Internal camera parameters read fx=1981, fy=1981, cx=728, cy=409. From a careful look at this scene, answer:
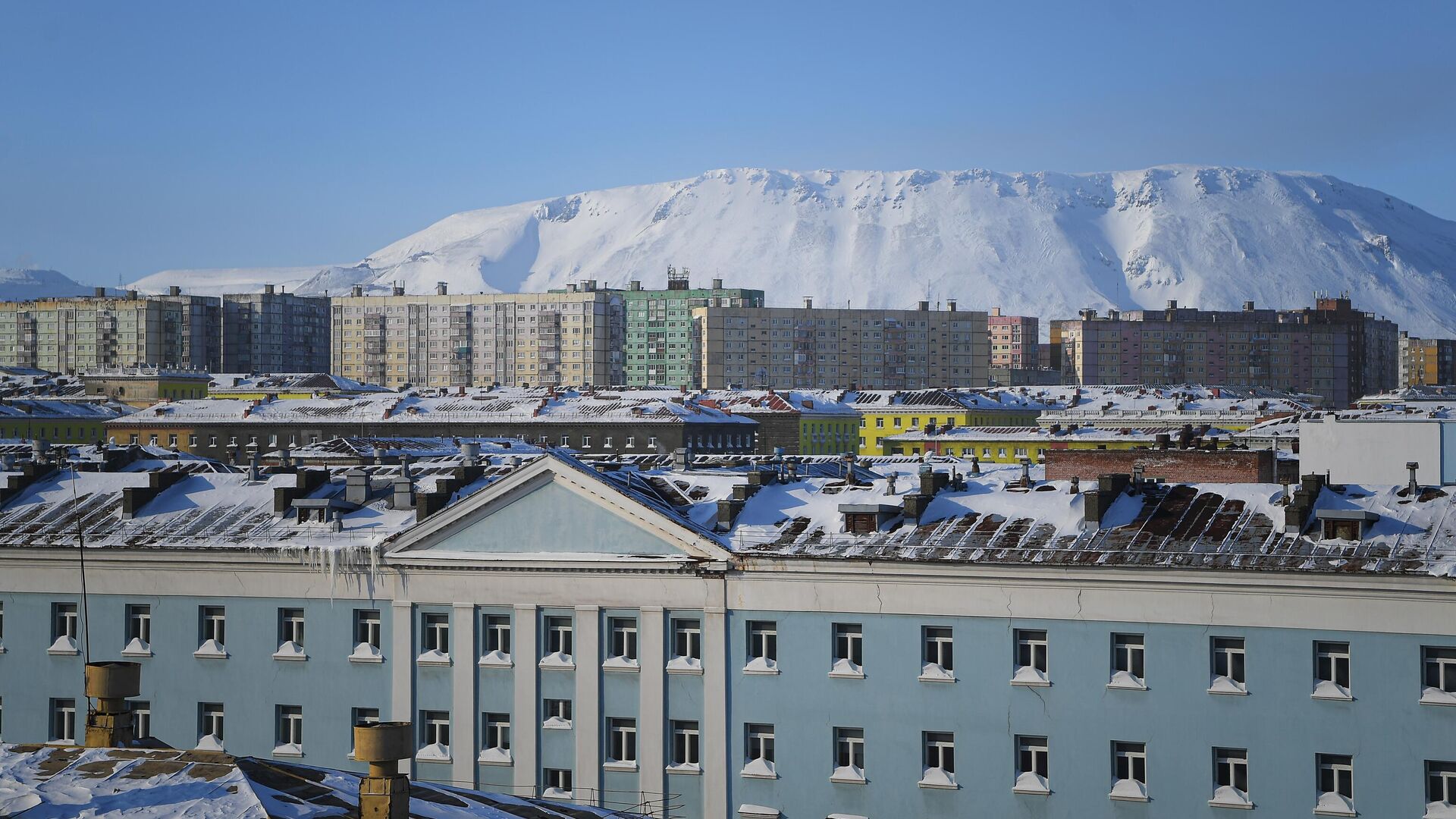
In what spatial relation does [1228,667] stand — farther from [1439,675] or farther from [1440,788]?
[1440,788]

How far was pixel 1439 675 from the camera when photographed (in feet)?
98.8

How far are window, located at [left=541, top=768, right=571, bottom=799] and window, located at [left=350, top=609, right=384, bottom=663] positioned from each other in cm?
402

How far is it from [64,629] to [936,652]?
17.5 metres

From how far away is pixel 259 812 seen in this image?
18.2m

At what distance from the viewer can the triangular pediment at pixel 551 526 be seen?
3522 cm

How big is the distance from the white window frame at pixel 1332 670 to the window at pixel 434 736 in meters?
15.4

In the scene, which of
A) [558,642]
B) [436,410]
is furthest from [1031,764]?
[436,410]

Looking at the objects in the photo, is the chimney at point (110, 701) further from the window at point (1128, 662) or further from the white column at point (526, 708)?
the window at point (1128, 662)

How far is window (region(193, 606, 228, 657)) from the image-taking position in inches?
1486

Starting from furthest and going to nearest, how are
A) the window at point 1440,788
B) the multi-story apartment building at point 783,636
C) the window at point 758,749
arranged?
the window at point 758,749, the multi-story apartment building at point 783,636, the window at point 1440,788

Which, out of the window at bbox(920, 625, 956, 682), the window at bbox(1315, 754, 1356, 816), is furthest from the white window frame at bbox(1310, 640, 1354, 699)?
the window at bbox(920, 625, 956, 682)

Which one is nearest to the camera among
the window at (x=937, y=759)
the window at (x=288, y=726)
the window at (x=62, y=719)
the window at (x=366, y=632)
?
the window at (x=937, y=759)

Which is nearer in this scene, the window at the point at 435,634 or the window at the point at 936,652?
the window at the point at 936,652

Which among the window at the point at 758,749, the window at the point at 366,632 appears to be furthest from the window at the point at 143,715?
the window at the point at 758,749
